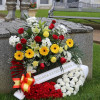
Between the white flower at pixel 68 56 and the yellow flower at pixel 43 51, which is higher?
the yellow flower at pixel 43 51

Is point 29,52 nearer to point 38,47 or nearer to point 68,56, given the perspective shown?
point 38,47

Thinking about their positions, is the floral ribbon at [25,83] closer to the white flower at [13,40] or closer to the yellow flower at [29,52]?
the yellow flower at [29,52]

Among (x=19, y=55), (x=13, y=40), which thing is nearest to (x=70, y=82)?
(x=19, y=55)

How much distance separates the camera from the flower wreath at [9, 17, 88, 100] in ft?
7.80

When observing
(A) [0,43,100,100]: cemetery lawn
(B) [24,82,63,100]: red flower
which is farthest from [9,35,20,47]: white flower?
(A) [0,43,100,100]: cemetery lawn

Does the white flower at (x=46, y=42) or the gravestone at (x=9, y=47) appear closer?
the white flower at (x=46, y=42)

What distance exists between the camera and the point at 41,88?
238 centimetres

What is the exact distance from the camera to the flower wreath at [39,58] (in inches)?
93.7

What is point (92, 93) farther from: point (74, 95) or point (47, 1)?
point (47, 1)

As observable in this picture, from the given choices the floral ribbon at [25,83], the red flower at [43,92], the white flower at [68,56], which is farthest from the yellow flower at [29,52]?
the white flower at [68,56]

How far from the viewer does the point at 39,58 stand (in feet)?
8.17

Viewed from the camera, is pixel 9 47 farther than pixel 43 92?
Yes

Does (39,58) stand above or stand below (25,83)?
above

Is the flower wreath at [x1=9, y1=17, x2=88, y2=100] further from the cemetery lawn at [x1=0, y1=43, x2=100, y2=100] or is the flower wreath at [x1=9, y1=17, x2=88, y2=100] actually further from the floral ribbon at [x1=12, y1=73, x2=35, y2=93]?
the cemetery lawn at [x1=0, y1=43, x2=100, y2=100]
